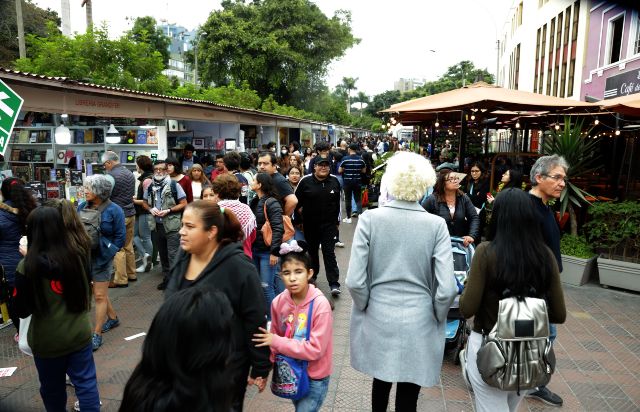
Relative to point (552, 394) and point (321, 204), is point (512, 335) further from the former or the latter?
point (321, 204)

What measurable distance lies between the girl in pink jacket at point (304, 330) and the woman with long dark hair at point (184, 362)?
3.44 ft

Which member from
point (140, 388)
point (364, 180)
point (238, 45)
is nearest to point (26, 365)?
point (140, 388)

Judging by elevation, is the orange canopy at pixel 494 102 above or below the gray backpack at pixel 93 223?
above

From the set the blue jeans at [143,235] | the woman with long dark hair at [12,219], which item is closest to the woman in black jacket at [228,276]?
the woman with long dark hair at [12,219]

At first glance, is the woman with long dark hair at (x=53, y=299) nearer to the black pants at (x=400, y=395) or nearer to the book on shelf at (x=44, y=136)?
the black pants at (x=400, y=395)

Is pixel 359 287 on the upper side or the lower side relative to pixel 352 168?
lower

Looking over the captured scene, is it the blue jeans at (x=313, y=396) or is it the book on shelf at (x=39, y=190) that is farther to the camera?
the book on shelf at (x=39, y=190)

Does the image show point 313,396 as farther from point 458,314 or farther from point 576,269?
point 576,269

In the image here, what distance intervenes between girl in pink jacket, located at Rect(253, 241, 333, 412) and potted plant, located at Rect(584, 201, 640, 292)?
17.9ft

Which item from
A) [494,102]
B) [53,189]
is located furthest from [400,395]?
[53,189]

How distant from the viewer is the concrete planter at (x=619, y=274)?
6.43 meters

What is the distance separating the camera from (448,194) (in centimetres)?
491

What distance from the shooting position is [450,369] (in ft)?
13.9

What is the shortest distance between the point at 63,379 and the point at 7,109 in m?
1.82
